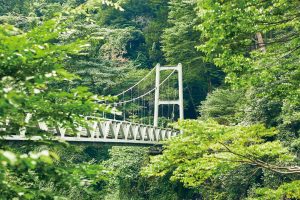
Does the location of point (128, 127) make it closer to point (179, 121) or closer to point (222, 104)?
point (222, 104)

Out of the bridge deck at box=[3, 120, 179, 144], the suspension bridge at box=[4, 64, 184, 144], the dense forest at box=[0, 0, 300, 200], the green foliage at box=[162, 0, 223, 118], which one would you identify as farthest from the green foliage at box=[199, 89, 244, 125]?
the green foliage at box=[162, 0, 223, 118]

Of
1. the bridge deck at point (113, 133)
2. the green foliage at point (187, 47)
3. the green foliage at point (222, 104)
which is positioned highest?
the green foliage at point (187, 47)

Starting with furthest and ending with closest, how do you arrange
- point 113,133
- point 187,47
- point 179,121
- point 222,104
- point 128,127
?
point 187,47 → point 222,104 → point 128,127 → point 113,133 → point 179,121

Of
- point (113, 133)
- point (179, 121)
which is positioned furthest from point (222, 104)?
point (179, 121)

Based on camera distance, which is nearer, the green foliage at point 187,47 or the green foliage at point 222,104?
the green foliage at point 222,104

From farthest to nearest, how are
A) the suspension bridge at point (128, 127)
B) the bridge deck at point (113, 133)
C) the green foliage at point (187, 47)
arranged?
the green foliage at point (187, 47) → the bridge deck at point (113, 133) → the suspension bridge at point (128, 127)

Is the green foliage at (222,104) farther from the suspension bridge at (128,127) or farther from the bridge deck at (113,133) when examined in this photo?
the bridge deck at (113,133)

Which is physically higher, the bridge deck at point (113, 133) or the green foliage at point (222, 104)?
the green foliage at point (222, 104)

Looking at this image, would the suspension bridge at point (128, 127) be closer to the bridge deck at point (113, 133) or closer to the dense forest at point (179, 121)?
the bridge deck at point (113, 133)

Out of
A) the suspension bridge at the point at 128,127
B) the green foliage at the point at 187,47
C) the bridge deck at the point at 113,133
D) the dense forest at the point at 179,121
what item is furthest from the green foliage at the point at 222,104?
the green foliage at the point at 187,47

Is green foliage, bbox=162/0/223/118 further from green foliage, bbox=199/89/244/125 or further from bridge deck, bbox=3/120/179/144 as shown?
bridge deck, bbox=3/120/179/144

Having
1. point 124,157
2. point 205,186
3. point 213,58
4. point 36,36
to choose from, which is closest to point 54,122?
point 36,36

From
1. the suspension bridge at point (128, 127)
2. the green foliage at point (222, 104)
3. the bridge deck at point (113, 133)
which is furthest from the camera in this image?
the green foliage at point (222, 104)

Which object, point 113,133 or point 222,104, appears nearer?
point 113,133
